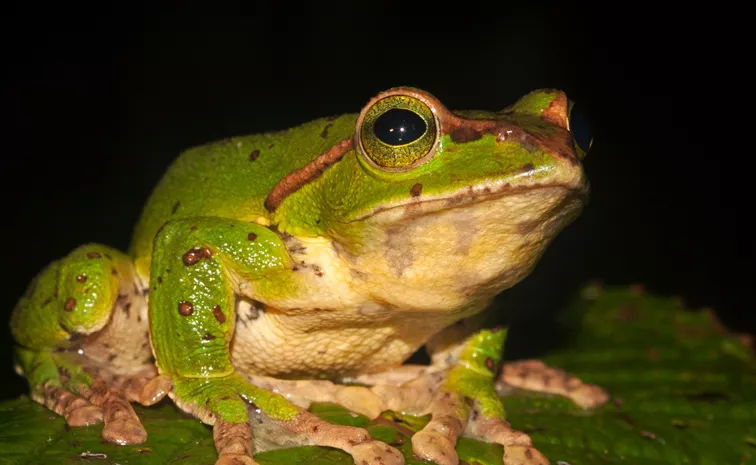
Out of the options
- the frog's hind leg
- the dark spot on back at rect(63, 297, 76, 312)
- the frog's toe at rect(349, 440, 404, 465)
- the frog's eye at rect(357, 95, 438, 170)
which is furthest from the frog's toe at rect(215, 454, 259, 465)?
the dark spot on back at rect(63, 297, 76, 312)

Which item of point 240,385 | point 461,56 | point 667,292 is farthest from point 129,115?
point 240,385

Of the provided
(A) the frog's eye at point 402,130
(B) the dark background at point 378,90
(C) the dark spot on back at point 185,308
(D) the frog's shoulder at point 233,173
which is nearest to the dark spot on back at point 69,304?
(D) the frog's shoulder at point 233,173

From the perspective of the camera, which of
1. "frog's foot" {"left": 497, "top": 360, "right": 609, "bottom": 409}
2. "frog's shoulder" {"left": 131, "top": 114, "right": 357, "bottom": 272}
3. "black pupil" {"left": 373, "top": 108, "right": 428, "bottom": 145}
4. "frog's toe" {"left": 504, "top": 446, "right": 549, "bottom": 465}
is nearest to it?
"black pupil" {"left": 373, "top": 108, "right": 428, "bottom": 145}

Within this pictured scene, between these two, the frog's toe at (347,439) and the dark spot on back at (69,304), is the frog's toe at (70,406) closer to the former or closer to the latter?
the dark spot on back at (69,304)

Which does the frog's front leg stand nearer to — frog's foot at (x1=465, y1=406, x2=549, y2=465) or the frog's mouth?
the frog's mouth

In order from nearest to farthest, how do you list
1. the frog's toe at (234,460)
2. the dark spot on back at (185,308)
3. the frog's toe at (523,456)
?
1. the frog's toe at (234,460)
2. the frog's toe at (523,456)
3. the dark spot on back at (185,308)

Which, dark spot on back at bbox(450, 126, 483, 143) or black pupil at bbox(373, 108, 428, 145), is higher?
dark spot on back at bbox(450, 126, 483, 143)
